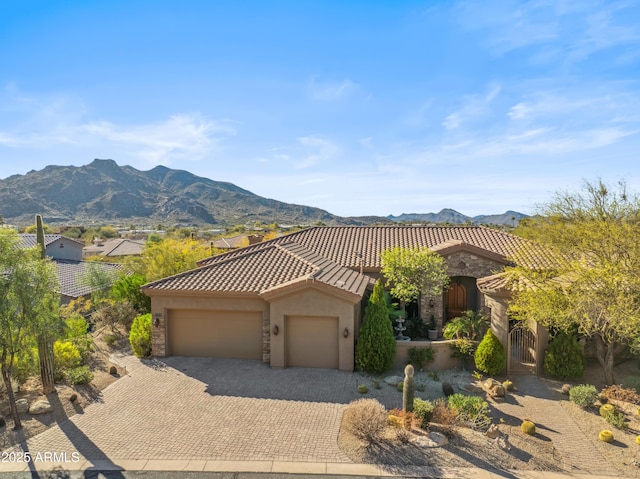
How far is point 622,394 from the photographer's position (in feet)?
45.2

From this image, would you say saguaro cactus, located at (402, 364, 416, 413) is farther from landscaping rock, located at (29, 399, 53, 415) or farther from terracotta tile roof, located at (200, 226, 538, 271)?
landscaping rock, located at (29, 399, 53, 415)

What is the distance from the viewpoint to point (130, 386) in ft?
50.2

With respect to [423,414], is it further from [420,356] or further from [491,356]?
[491,356]

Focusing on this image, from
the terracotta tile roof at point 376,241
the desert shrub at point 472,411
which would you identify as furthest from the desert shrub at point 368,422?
the terracotta tile roof at point 376,241

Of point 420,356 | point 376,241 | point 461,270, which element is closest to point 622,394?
point 420,356

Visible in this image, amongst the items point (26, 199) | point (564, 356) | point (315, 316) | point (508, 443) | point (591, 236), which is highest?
point (26, 199)

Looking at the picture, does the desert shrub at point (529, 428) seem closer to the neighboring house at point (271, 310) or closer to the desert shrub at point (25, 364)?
the neighboring house at point (271, 310)

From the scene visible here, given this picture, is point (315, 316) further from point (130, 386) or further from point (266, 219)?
point (266, 219)

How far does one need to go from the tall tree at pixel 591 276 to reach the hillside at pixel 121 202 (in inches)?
4307

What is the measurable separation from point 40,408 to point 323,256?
16227 mm

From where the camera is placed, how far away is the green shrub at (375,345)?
16312 mm

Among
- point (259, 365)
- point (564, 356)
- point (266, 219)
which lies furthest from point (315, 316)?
point (266, 219)

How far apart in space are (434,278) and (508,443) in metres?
9.90

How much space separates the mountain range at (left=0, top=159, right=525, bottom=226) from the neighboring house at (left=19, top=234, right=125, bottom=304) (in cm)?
9253
